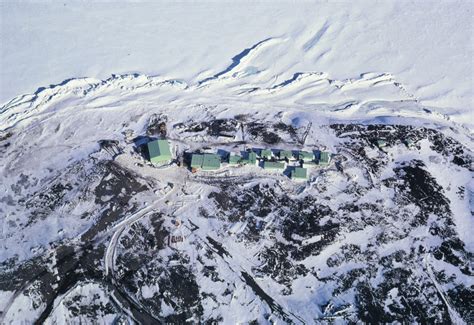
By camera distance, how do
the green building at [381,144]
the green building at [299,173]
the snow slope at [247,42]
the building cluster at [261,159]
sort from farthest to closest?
the snow slope at [247,42], the green building at [381,144], the building cluster at [261,159], the green building at [299,173]

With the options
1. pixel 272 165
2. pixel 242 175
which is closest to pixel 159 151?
pixel 242 175

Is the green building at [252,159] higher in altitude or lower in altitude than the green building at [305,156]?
higher

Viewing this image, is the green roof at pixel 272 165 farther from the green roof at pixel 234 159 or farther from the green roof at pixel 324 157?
the green roof at pixel 324 157

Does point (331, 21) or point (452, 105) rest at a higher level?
point (331, 21)

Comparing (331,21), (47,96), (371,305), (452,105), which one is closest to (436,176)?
(452,105)

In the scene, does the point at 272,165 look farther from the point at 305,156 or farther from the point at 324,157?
the point at 324,157

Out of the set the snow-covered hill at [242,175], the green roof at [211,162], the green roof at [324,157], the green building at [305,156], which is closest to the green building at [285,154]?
the green building at [305,156]

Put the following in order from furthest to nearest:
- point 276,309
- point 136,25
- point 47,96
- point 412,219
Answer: point 136,25 < point 47,96 < point 412,219 < point 276,309

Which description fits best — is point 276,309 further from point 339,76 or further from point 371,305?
point 339,76
